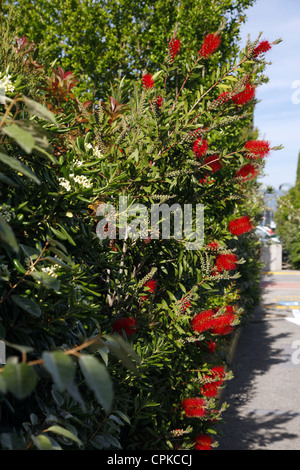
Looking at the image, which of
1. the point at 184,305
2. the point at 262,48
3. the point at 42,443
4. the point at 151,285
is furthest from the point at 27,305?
the point at 262,48

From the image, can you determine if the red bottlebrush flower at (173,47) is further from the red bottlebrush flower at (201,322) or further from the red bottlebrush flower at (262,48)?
the red bottlebrush flower at (201,322)

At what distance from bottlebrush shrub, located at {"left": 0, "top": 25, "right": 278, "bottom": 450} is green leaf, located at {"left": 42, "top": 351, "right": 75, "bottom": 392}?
1.41 ft

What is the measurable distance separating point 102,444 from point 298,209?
21052 millimetres

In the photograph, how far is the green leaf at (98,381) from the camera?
0.77 meters

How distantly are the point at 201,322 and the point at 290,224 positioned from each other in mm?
19337

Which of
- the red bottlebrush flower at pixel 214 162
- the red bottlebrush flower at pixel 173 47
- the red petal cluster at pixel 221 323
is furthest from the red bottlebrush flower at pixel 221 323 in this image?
the red bottlebrush flower at pixel 173 47

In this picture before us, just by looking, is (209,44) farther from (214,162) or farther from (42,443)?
(42,443)

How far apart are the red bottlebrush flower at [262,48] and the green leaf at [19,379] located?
226 cm

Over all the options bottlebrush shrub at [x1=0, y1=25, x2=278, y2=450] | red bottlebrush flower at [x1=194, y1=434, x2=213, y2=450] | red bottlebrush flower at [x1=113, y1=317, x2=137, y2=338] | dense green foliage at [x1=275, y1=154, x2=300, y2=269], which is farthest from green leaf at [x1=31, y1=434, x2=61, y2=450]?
dense green foliage at [x1=275, y1=154, x2=300, y2=269]

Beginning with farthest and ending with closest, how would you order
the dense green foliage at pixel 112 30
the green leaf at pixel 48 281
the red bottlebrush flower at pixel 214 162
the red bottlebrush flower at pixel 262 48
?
the dense green foliage at pixel 112 30
the red bottlebrush flower at pixel 214 162
the red bottlebrush flower at pixel 262 48
the green leaf at pixel 48 281

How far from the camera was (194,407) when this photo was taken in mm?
2840

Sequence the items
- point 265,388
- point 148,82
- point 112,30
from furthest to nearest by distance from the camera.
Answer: point 112,30
point 265,388
point 148,82

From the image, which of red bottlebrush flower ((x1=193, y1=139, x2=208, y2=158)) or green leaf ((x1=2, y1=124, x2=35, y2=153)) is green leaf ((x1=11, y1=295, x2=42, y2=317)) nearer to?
green leaf ((x1=2, y1=124, x2=35, y2=153))

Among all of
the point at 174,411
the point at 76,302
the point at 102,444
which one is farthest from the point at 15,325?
the point at 174,411
